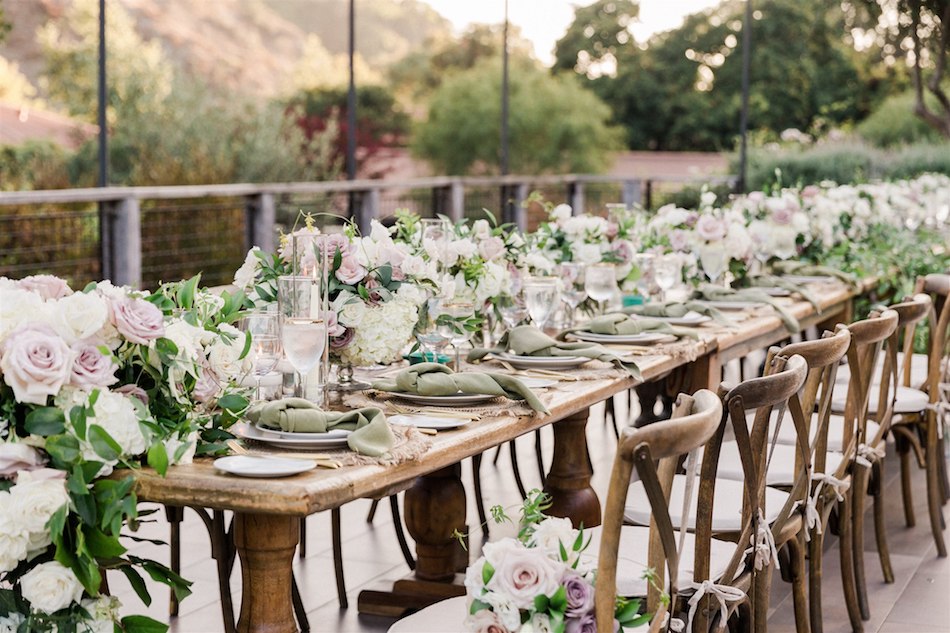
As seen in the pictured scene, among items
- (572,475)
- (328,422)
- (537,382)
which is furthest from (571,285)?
(328,422)

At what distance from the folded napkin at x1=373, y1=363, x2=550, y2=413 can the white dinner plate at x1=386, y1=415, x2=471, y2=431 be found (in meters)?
0.16

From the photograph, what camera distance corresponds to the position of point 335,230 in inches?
117

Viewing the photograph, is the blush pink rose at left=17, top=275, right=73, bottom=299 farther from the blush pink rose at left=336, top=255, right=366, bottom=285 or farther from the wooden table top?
the blush pink rose at left=336, top=255, right=366, bottom=285

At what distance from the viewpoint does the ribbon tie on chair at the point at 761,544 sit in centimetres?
259

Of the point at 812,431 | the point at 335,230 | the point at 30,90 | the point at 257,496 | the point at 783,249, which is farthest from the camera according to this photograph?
the point at 30,90

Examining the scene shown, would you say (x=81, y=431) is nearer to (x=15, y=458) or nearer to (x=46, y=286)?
(x=15, y=458)

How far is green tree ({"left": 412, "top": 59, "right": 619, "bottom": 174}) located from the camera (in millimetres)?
29453

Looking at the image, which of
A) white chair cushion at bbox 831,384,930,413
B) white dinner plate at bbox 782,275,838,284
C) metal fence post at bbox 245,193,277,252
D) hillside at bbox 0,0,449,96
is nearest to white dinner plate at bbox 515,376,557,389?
white chair cushion at bbox 831,384,930,413

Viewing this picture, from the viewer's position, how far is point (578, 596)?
1962 millimetres

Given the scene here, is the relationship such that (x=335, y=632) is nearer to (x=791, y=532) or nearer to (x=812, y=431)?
(x=791, y=532)

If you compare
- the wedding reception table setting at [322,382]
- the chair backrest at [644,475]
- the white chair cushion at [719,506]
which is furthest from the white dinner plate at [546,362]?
the chair backrest at [644,475]

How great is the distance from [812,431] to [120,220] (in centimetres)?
445

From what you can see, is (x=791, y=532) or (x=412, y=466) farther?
(x=791, y=532)

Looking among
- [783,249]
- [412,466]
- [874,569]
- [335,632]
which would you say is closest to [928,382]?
[874,569]
